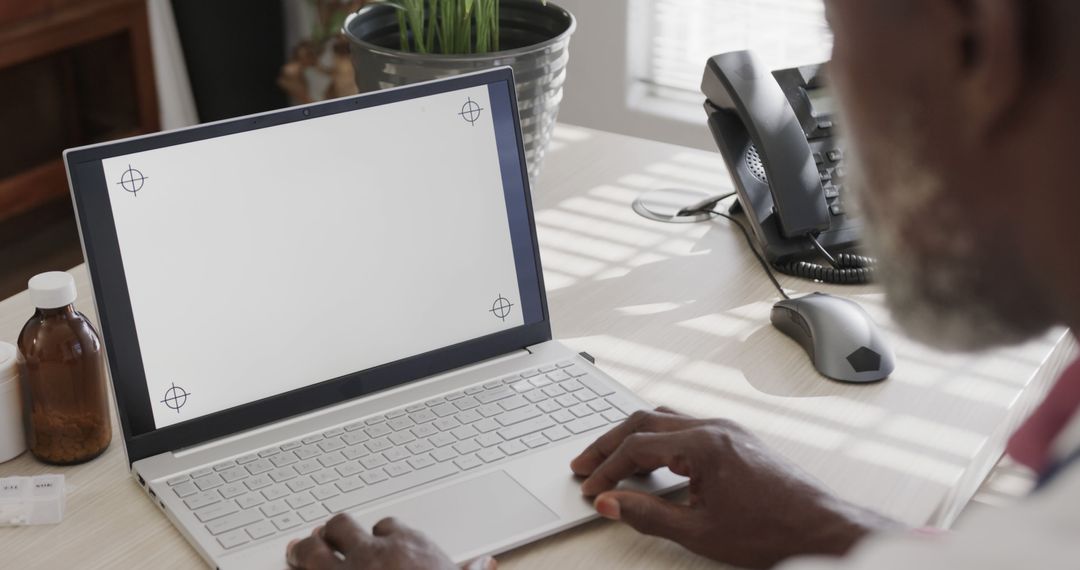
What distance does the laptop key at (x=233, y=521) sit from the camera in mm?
881

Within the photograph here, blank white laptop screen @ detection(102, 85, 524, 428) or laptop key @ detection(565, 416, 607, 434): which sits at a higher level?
blank white laptop screen @ detection(102, 85, 524, 428)

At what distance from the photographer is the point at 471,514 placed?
2.97 feet

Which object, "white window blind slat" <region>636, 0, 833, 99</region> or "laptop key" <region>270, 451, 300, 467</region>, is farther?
"white window blind slat" <region>636, 0, 833, 99</region>

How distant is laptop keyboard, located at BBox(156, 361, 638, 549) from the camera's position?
35.6 inches

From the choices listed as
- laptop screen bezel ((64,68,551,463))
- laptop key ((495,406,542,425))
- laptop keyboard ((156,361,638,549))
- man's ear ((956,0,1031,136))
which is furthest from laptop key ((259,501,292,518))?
man's ear ((956,0,1031,136))

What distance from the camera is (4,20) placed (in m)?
2.46

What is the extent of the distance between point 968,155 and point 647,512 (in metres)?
0.43

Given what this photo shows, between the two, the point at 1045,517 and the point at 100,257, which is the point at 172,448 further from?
the point at 1045,517

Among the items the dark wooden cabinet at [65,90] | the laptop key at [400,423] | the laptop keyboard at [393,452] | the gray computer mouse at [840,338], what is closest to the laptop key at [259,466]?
the laptop keyboard at [393,452]

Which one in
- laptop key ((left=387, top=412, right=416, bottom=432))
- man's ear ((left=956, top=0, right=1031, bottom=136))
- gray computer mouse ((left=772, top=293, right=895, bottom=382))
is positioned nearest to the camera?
man's ear ((left=956, top=0, right=1031, bottom=136))

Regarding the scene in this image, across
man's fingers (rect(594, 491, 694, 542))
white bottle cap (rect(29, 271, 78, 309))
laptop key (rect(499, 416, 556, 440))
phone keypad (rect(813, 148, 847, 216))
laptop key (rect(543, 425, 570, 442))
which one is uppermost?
white bottle cap (rect(29, 271, 78, 309))

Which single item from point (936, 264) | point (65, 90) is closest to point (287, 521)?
point (936, 264)

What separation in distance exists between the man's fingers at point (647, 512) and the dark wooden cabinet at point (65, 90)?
2116 millimetres

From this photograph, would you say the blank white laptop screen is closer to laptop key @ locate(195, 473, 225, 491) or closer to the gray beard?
laptop key @ locate(195, 473, 225, 491)
